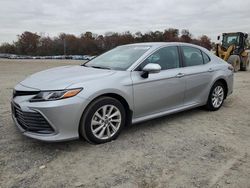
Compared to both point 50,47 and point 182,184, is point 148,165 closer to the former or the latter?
point 182,184

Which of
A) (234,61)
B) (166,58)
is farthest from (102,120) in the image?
(234,61)

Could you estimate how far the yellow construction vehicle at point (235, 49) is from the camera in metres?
15.5

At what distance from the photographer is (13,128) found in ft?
15.0

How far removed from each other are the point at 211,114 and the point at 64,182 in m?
3.65

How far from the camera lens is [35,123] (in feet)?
11.6

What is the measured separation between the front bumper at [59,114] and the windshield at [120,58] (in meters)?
1.11

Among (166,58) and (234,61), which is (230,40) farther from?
(166,58)

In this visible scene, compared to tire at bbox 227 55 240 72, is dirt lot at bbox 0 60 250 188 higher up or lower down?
lower down

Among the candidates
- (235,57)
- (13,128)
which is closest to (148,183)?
(13,128)

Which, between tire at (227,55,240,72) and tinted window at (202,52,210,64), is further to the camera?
tire at (227,55,240,72)

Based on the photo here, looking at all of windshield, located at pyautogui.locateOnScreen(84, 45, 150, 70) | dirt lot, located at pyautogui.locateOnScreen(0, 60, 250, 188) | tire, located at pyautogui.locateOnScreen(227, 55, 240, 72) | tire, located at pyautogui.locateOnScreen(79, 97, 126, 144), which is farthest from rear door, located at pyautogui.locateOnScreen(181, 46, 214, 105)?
tire, located at pyautogui.locateOnScreen(227, 55, 240, 72)

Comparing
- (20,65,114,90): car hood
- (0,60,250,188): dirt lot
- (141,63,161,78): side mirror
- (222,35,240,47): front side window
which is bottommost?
(0,60,250,188): dirt lot

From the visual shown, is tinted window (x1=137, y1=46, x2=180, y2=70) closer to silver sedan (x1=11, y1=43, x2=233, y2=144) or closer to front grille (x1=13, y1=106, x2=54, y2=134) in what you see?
silver sedan (x1=11, y1=43, x2=233, y2=144)

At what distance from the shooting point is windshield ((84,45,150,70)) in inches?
175
